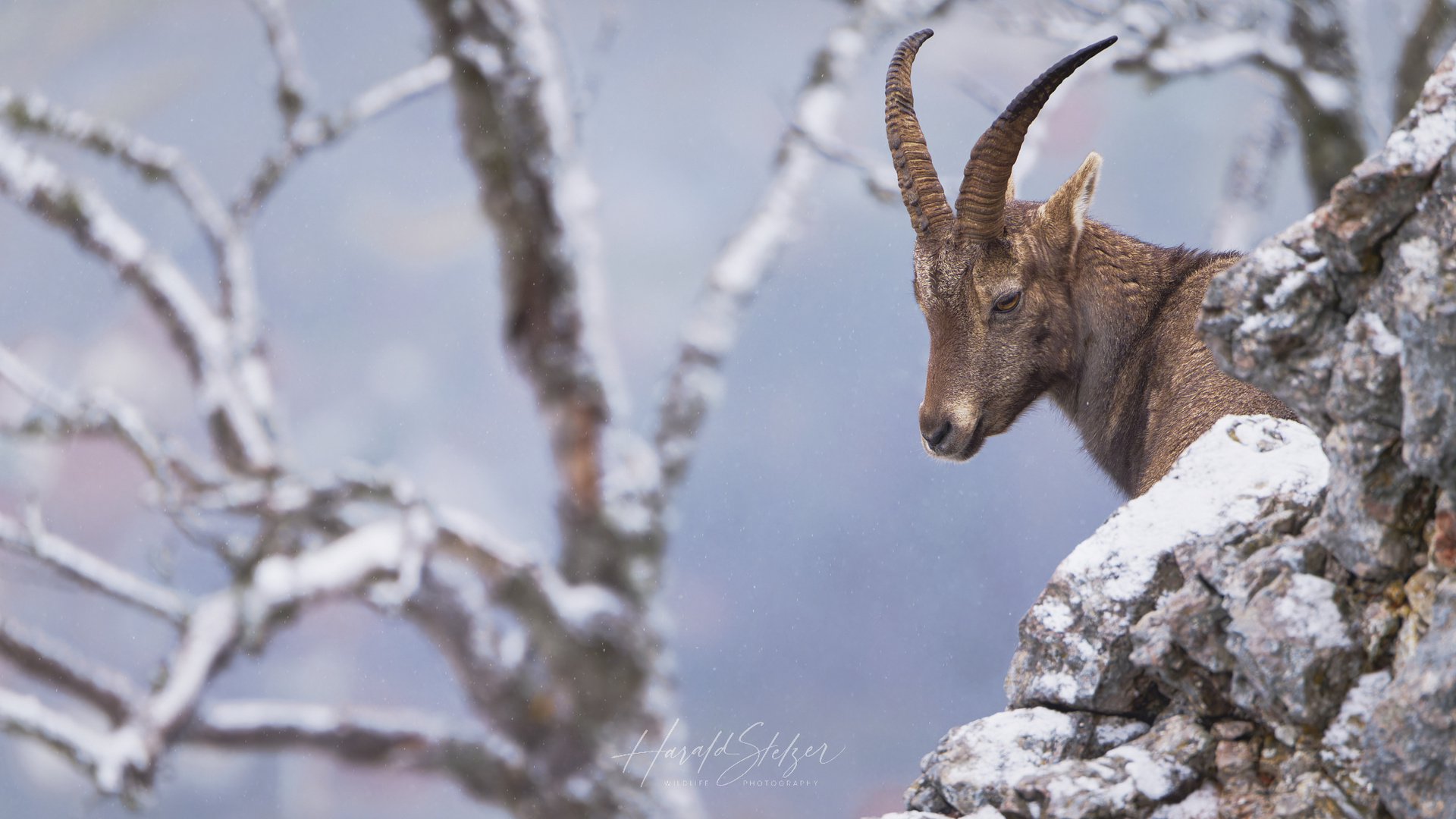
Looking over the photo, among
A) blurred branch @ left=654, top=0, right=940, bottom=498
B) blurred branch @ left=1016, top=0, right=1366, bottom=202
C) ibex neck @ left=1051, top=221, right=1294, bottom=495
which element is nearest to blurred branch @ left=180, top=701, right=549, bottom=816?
blurred branch @ left=654, top=0, right=940, bottom=498

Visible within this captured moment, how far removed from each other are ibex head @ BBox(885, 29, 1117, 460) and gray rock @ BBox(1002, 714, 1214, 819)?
4.81 feet

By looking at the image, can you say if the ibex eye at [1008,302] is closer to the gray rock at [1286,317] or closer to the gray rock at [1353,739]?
the gray rock at [1286,317]

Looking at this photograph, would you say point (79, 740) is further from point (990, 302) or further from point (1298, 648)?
point (1298, 648)

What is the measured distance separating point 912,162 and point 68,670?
19.7 feet

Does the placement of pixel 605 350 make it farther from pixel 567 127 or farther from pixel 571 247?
pixel 567 127

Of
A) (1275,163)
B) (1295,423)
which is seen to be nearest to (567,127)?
(1275,163)

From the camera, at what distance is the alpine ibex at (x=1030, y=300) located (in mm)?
3084

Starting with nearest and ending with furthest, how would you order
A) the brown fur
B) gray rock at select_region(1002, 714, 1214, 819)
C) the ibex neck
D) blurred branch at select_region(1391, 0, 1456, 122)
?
gray rock at select_region(1002, 714, 1214, 819)
the ibex neck
the brown fur
blurred branch at select_region(1391, 0, 1456, 122)

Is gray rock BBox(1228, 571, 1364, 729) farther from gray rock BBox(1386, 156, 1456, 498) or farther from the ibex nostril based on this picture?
the ibex nostril

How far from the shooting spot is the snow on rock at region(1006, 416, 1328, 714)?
77.6 inches

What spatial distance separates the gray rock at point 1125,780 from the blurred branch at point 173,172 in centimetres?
608

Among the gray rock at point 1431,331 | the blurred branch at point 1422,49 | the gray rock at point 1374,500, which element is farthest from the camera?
the blurred branch at point 1422,49

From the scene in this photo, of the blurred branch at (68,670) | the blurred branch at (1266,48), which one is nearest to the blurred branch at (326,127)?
the blurred branch at (68,670)

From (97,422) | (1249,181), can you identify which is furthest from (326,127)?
(1249,181)
